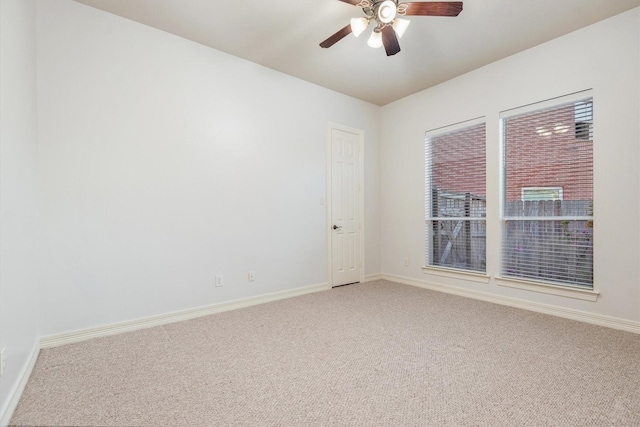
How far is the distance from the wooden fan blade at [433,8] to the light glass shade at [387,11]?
0.11 m

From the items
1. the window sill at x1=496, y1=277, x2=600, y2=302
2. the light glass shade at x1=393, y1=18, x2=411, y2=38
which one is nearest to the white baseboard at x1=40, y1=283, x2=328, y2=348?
the window sill at x1=496, y1=277, x2=600, y2=302

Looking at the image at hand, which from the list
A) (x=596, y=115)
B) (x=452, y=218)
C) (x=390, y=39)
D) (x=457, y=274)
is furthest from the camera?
(x=452, y=218)

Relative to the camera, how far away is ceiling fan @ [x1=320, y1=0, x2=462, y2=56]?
7.06 feet

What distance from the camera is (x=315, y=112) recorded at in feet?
13.6

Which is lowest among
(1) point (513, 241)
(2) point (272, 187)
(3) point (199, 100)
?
(1) point (513, 241)

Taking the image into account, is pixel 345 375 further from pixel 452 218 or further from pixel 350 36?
pixel 350 36

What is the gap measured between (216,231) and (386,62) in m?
2.76

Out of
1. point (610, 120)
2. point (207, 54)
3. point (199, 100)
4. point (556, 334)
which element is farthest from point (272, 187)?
point (610, 120)

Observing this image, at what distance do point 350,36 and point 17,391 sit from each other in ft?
12.1

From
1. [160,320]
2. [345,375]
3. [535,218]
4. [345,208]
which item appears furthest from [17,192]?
[535,218]

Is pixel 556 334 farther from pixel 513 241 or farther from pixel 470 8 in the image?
pixel 470 8

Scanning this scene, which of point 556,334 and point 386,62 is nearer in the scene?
point 556,334

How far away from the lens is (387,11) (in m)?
2.27

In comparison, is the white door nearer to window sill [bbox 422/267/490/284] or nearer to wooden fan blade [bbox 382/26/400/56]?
window sill [bbox 422/267/490/284]
